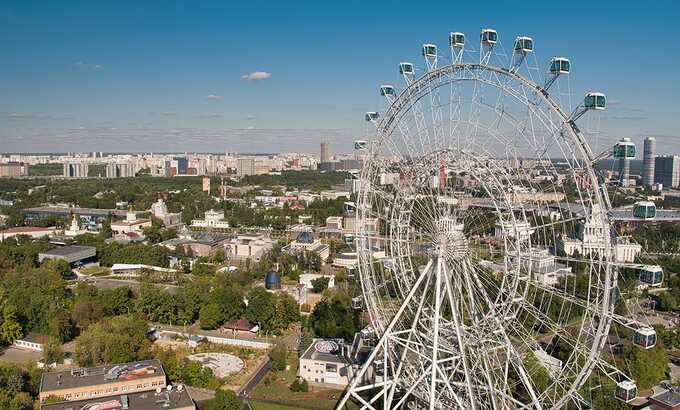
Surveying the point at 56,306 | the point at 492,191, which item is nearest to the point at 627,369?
the point at 492,191

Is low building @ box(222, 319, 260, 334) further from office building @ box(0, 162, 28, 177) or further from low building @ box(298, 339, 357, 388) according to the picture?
office building @ box(0, 162, 28, 177)

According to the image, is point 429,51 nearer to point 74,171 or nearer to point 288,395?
point 288,395

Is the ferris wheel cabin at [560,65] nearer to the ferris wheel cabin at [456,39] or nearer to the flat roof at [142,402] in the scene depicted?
the ferris wheel cabin at [456,39]

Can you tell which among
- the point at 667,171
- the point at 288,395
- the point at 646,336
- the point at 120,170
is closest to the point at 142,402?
the point at 288,395

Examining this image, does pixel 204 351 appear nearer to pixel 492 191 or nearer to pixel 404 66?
pixel 404 66

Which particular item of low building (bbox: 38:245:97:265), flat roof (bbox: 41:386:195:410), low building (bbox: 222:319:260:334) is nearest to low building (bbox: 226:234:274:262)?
low building (bbox: 38:245:97:265)

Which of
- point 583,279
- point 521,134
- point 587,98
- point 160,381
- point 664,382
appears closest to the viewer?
point 587,98

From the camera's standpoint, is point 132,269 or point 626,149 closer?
point 626,149
